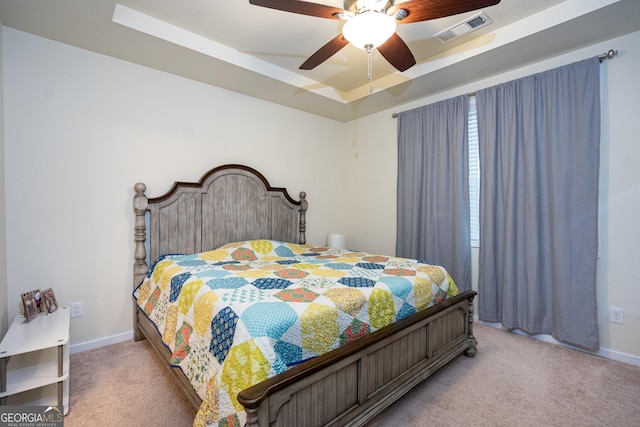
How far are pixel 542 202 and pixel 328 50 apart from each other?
7.39 feet

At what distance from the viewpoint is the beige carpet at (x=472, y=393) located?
1.71 metres

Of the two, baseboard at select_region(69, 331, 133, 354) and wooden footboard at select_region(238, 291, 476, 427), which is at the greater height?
wooden footboard at select_region(238, 291, 476, 427)

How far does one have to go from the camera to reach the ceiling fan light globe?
1653mm

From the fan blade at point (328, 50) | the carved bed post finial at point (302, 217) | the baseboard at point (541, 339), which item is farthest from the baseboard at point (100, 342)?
the fan blade at point (328, 50)

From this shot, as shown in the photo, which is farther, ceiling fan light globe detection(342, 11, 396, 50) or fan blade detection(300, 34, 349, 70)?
fan blade detection(300, 34, 349, 70)

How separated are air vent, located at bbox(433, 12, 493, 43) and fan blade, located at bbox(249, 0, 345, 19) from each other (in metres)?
1.25

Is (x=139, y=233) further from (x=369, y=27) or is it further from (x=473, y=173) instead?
(x=473, y=173)

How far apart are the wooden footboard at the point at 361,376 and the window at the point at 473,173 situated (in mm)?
1123

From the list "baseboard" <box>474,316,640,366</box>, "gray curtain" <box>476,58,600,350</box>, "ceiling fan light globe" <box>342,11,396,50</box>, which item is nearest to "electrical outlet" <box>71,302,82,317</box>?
"ceiling fan light globe" <box>342,11,396,50</box>

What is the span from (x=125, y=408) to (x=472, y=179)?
11.3 ft

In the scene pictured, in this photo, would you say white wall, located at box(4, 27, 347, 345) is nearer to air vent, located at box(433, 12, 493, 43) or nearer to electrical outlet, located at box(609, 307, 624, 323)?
air vent, located at box(433, 12, 493, 43)

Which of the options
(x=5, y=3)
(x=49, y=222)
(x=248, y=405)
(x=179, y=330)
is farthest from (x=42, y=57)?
(x=248, y=405)

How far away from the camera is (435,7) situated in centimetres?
165

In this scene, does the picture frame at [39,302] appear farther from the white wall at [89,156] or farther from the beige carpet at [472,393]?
the beige carpet at [472,393]
